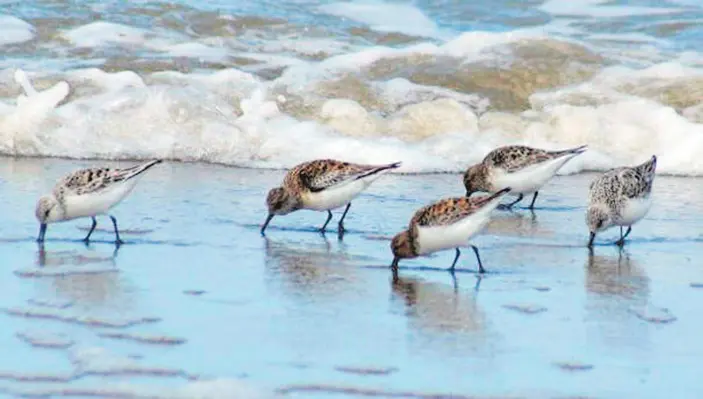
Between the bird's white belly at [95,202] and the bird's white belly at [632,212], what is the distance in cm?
303

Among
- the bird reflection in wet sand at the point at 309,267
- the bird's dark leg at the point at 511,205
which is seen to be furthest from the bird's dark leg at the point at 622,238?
the bird reflection in wet sand at the point at 309,267

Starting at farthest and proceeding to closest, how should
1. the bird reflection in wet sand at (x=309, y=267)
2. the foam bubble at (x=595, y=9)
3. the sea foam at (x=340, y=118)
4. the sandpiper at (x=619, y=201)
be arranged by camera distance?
1. the foam bubble at (x=595, y=9)
2. the sea foam at (x=340, y=118)
3. the sandpiper at (x=619, y=201)
4. the bird reflection in wet sand at (x=309, y=267)

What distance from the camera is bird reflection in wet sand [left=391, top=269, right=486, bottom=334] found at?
288 inches

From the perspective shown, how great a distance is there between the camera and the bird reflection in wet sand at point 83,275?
25.5 feet

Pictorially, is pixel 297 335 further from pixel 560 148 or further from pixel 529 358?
pixel 560 148

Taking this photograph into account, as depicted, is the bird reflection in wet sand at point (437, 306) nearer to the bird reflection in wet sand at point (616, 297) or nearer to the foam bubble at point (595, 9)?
the bird reflection in wet sand at point (616, 297)

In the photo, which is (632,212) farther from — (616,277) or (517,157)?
(517,157)

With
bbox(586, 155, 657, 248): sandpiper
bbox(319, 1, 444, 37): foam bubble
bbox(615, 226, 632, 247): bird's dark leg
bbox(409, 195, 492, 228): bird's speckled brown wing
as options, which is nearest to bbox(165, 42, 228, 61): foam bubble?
bbox(319, 1, 444, 37): foam bubble

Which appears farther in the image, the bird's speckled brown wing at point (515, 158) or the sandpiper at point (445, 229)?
the bird's speckled brown wing at point (515, 158)

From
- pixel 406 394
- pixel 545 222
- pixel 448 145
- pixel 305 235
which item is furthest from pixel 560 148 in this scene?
pixel 406 394

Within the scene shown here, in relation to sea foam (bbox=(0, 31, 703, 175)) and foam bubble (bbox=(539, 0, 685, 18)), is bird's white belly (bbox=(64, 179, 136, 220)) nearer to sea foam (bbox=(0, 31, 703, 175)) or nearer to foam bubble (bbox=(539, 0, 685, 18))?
sea foam (bbox=(0, 31, 703, 175))

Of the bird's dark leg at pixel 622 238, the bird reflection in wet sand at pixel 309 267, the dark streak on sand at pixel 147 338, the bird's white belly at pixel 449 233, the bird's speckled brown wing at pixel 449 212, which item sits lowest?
the bird's dark leg at pixel 622 238

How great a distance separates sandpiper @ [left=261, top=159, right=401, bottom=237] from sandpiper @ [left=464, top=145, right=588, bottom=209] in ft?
4.42

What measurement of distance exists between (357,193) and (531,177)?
1514 mm
